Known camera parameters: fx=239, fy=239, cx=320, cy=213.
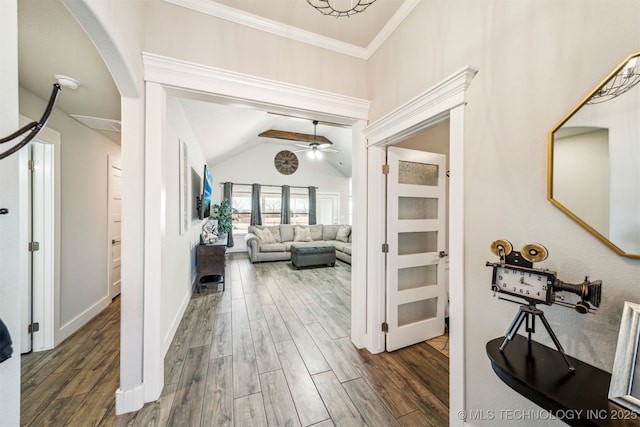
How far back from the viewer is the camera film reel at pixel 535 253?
95 cm

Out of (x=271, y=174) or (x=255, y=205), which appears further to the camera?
(x=271, y=174)

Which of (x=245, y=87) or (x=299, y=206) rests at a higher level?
(x=245, y=87)

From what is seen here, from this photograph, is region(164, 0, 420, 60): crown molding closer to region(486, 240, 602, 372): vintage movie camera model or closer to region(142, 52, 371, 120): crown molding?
region(142, 52, 371, 120): crown molding

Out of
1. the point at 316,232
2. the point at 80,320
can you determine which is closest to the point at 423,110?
the point at 80,320

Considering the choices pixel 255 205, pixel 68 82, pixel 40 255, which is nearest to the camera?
pixel 68 82

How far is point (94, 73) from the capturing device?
5.63 feet

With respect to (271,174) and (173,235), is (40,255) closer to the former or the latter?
(173,235)

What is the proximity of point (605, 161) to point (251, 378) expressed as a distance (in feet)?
7.84

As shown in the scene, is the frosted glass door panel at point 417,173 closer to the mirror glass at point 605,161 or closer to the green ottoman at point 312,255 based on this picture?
the mirror glass at point 605,161

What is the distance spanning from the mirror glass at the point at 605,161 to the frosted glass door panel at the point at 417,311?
166 centimetres

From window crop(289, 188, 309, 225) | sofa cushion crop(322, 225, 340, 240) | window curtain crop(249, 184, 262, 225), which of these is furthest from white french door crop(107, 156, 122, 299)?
window crop(289, 188, 309, 225)

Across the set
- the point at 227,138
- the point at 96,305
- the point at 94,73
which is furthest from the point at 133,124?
the point at 227,138

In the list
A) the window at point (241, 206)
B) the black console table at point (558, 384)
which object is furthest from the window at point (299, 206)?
the black console table at point (558, 384)

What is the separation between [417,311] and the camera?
→ 2.43 metres
